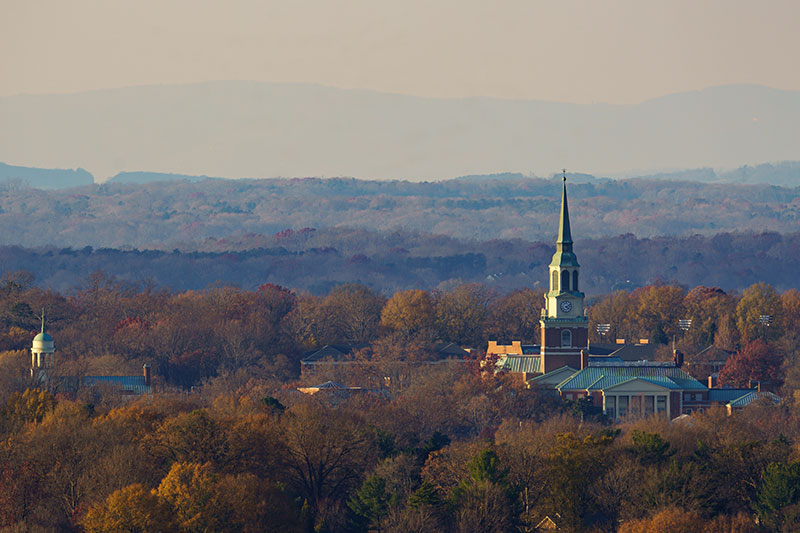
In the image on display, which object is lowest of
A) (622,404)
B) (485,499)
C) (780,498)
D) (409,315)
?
(622,404)

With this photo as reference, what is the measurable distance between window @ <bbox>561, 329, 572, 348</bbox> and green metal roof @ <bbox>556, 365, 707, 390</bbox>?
345cm

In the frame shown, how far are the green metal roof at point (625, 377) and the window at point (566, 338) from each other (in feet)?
11.3

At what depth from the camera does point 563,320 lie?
145 metres

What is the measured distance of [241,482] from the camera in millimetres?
81250

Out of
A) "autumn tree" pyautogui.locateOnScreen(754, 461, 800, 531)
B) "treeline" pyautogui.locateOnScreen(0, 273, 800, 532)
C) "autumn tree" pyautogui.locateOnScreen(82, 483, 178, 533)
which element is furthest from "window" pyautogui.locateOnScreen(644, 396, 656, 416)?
"autumn tree" pyautogui.locateOnScreen(82, 483, 178, 533)

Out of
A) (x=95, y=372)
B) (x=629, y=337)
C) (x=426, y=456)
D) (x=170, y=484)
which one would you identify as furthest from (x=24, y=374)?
(x=629, y=337)

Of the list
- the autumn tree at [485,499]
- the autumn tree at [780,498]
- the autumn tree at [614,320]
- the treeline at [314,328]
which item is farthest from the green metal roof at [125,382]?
the autumn tree at [614,320]

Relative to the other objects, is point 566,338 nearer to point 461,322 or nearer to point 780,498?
point 461,322

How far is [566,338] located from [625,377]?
23.6 feet

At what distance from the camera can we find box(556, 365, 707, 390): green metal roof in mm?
138500

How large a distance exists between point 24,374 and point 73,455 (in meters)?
37.0

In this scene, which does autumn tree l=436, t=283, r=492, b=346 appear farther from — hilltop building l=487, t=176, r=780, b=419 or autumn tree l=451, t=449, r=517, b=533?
autumn tree l=451, t=449, r=517, b=533

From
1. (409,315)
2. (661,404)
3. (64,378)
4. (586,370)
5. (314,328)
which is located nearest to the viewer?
(64,378)

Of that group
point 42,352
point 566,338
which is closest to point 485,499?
point 42,352
